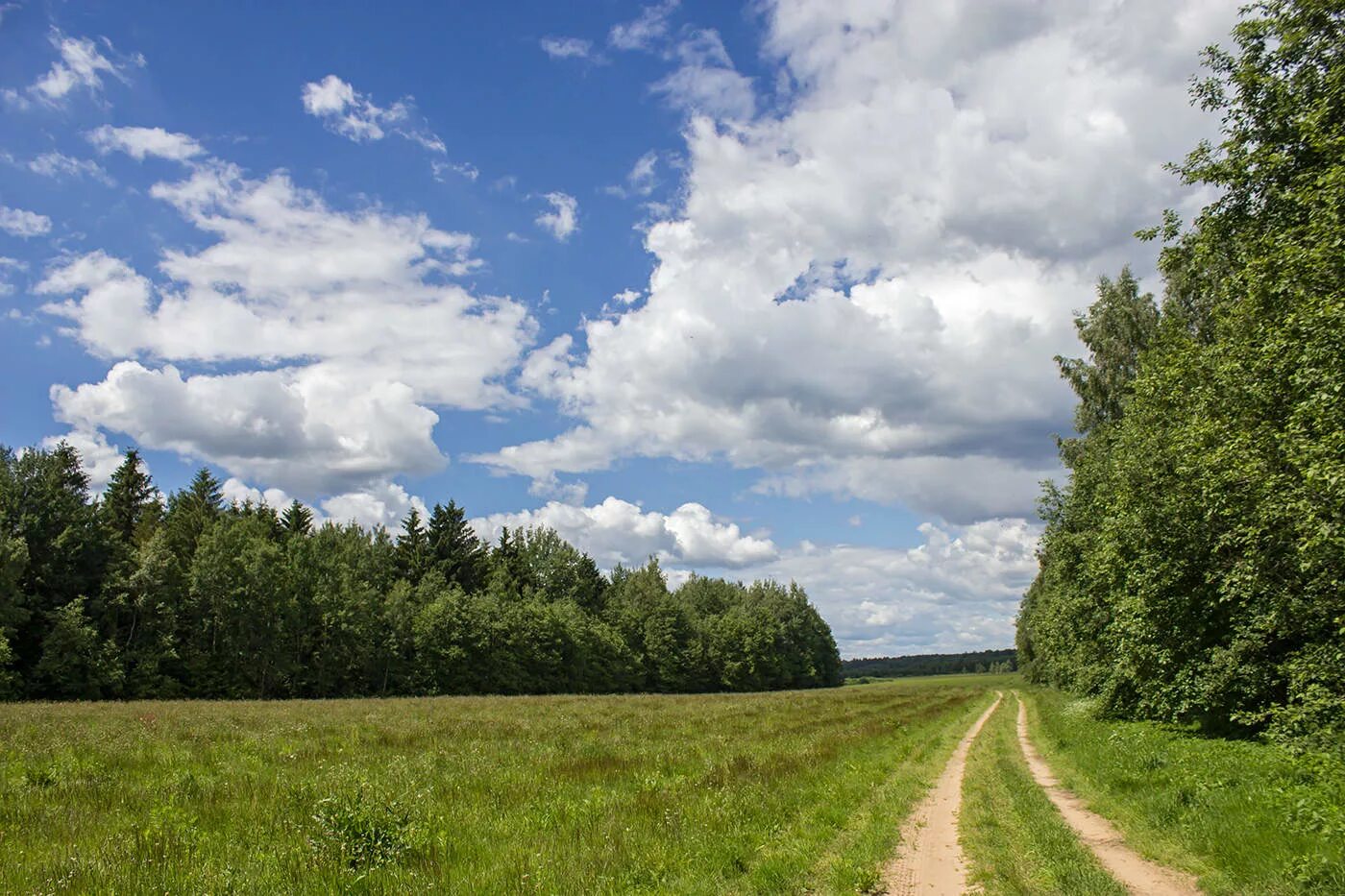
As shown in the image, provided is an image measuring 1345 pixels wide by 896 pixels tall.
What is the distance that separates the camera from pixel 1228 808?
11.0 metres

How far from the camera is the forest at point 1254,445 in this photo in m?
11.7

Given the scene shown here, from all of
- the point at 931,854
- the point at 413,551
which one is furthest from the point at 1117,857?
the point at 413,551

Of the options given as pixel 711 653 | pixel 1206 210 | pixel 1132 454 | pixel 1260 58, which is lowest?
pixel 711 653

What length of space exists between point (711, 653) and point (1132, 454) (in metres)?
93.5

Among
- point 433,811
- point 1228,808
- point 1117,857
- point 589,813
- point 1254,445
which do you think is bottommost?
point 1117,857

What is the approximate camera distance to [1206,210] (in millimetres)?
16156

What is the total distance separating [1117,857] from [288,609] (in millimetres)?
63383

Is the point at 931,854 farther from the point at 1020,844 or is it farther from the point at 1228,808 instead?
the point at 1228,808

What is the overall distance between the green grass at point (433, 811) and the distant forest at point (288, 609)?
31.4m

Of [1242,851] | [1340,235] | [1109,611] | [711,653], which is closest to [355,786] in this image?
[1242,851]

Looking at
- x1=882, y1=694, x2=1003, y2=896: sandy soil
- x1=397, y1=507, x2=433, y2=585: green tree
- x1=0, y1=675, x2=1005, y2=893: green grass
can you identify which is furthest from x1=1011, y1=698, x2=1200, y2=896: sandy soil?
x1=397, y1=507, x2=433, y2=585: green tree

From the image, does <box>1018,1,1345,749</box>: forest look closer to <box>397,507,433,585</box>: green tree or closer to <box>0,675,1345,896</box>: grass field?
<box>0,675,1345,896</box>: grass field

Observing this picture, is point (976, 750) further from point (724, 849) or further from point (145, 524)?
point (145, 524)

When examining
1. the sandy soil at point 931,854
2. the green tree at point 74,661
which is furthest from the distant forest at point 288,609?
the sandy soil at point 931,854
